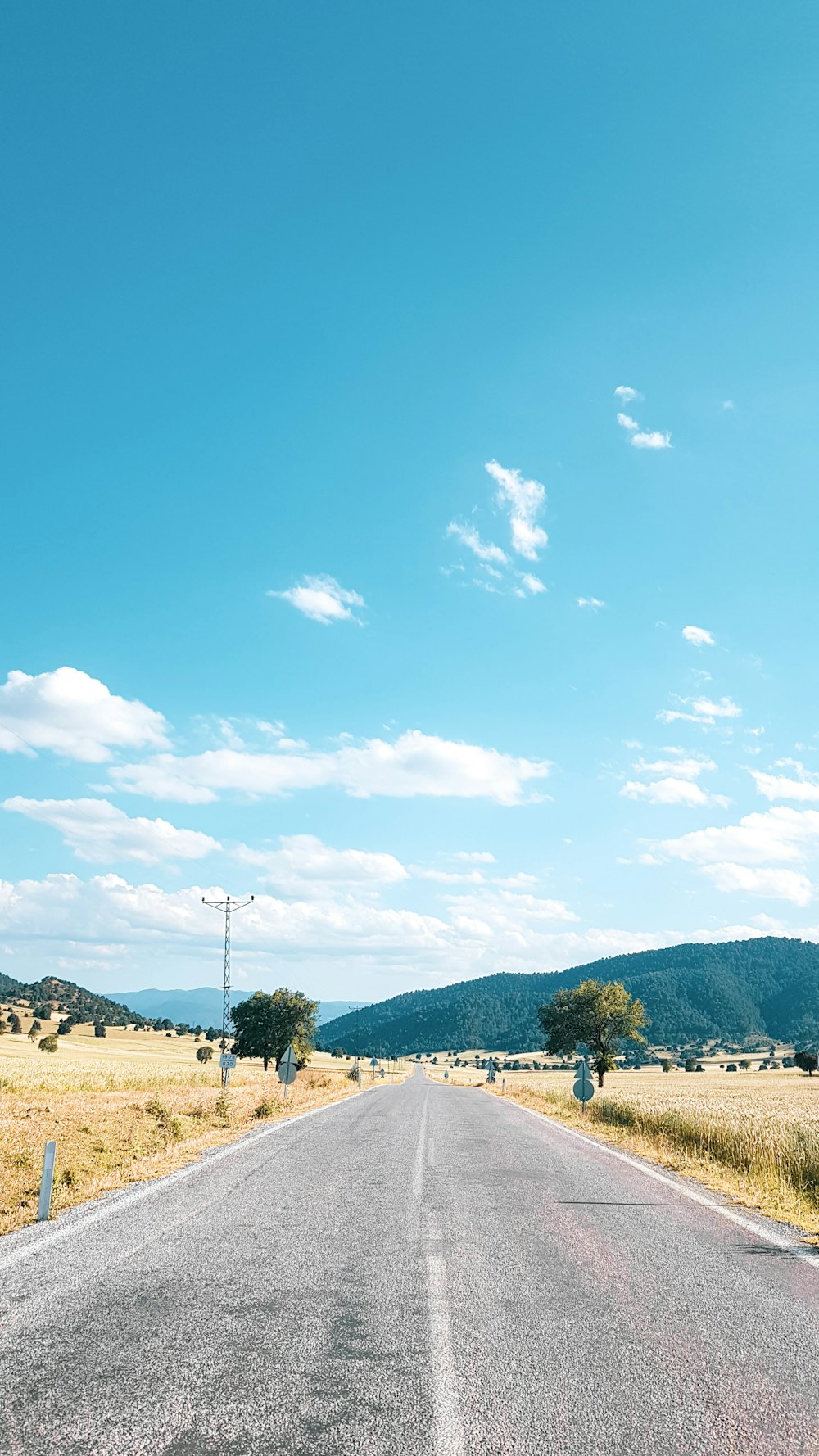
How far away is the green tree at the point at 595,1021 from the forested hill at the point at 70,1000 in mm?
81691

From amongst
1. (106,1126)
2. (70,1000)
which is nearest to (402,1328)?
(106,1126)

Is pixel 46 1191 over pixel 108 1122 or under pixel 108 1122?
over

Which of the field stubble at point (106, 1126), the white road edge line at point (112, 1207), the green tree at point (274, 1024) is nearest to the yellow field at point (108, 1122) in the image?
the field stubble at point (106, 1126)

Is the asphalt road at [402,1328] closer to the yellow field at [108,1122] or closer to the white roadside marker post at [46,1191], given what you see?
the white roadside marker post at [46,1191]

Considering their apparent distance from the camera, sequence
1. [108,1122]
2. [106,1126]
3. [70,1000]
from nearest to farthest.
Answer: [106,1126] < [108,1122] < [70,1000]

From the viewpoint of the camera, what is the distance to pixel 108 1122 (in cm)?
1950

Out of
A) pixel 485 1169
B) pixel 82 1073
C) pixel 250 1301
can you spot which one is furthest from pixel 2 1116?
pixel 82 1073

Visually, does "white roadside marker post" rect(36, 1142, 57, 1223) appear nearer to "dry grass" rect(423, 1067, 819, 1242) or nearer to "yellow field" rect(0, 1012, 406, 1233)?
"yellow field" rect(0, 1012, 406, 1233)

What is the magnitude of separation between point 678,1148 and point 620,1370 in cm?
1412

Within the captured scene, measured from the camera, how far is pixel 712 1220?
9938mm

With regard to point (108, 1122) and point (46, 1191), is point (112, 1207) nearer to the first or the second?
point (46, 1191)

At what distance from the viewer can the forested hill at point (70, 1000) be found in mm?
135875

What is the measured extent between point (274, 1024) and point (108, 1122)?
63.1 metres

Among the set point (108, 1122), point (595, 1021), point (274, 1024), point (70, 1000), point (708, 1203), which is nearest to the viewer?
point (708, 1203)
